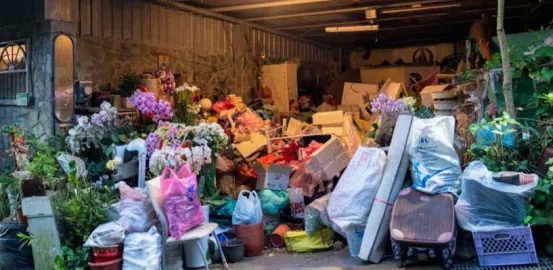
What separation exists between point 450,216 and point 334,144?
9.18ft

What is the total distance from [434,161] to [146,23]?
16.5ft

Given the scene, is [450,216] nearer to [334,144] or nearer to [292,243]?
[292,243]

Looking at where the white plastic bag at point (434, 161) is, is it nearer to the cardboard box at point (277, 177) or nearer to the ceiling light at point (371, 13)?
the cardboard box at point (277, 177)

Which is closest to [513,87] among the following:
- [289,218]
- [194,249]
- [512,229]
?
[512,229]

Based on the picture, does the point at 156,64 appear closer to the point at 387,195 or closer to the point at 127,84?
the point at 127,84

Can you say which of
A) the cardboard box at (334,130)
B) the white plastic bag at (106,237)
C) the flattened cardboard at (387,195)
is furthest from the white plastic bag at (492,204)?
the cardboard box at (334,130)

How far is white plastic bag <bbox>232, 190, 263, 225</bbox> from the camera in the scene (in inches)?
246

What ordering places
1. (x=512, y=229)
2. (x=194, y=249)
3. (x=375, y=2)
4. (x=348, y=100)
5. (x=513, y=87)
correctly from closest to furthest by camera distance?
(x=512, y=229) < (x=194, y=249) < (x=513, y=87) < (x=375, y=2) < (x=348, y=100)

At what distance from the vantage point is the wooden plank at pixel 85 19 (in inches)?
283

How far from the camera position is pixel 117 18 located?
305 inches

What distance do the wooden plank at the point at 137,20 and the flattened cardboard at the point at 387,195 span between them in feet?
14.3

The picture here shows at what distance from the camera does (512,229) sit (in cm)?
499

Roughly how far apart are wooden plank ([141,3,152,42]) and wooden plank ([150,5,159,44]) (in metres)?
0.04

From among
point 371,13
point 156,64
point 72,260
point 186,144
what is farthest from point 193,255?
point 371,13
